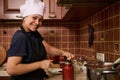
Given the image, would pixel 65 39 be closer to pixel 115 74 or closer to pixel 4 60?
pixel 4 60

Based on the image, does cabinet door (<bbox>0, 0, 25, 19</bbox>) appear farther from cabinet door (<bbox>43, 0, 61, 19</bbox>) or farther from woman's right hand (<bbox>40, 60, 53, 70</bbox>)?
woman's right hand (<bbox>40, 60, 53, 70</bbox>)

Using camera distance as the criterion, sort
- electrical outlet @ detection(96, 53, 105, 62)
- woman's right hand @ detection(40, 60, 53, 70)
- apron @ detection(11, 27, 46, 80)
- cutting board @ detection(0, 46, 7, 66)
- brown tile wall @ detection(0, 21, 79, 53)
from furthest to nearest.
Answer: brown tile wall @ detection(0, 21, 79, 53), cutting board @ detection(0, 46, 7, 66), electrical outlet @ detection(96, 53, 105, 62), apron @ detection(11, 27, 46, 80), woman's right hand @ detection(40, 60, 53, 70)

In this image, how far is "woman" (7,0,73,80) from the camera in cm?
143

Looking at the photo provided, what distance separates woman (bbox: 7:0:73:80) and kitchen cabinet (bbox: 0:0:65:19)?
0.63m

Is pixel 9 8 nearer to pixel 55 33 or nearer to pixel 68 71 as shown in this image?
pixel 55 33

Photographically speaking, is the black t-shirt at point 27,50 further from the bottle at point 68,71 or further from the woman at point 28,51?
the bottle at point 68,71

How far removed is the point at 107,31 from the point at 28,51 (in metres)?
0.59

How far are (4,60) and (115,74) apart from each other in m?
1.73

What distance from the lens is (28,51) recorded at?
155 centimetres

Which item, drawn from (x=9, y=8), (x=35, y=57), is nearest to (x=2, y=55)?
(x=9, y=8)

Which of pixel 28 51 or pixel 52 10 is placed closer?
pixel 28 51

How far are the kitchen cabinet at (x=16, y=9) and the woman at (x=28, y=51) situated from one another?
627mm

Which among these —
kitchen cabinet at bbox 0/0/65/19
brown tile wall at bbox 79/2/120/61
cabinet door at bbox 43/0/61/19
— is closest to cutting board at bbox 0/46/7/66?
kitchen cabinet at bbox 0/0/65/19

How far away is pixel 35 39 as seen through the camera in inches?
65.5
